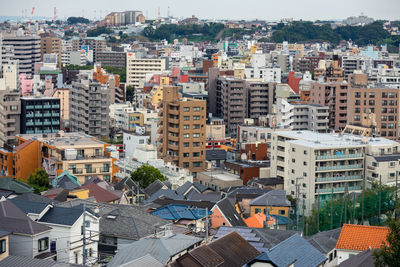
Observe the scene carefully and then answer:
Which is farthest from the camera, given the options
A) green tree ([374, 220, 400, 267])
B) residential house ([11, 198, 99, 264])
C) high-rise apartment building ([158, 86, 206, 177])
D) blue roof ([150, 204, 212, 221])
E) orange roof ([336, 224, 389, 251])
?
high-rise apartment building ([158, 86, 206, 177])

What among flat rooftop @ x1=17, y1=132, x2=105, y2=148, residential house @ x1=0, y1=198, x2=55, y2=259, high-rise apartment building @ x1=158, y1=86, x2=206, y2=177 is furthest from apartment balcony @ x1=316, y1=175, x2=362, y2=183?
residential house @ x1=0, y1=198, x2=55, y2=259

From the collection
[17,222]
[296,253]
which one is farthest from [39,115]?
[296,253]

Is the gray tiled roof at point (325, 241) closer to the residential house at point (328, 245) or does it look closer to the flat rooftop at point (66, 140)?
the residential house at point (328, 245)

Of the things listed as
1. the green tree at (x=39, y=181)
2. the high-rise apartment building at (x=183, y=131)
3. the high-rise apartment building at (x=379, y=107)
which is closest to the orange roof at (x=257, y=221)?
the green tree at (x=39, y=181)

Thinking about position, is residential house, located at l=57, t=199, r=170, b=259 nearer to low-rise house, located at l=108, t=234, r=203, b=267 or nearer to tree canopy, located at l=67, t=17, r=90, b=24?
low-rise house, located at l=108, t=234, r=203, b=267

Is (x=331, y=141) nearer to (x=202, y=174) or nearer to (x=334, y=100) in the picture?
(x=202, y=174)

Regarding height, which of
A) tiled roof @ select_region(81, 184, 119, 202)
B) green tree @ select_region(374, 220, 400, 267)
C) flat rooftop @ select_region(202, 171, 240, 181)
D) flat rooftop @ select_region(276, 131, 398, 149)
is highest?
green tree @ select_region(374, 220, 400, 267)
